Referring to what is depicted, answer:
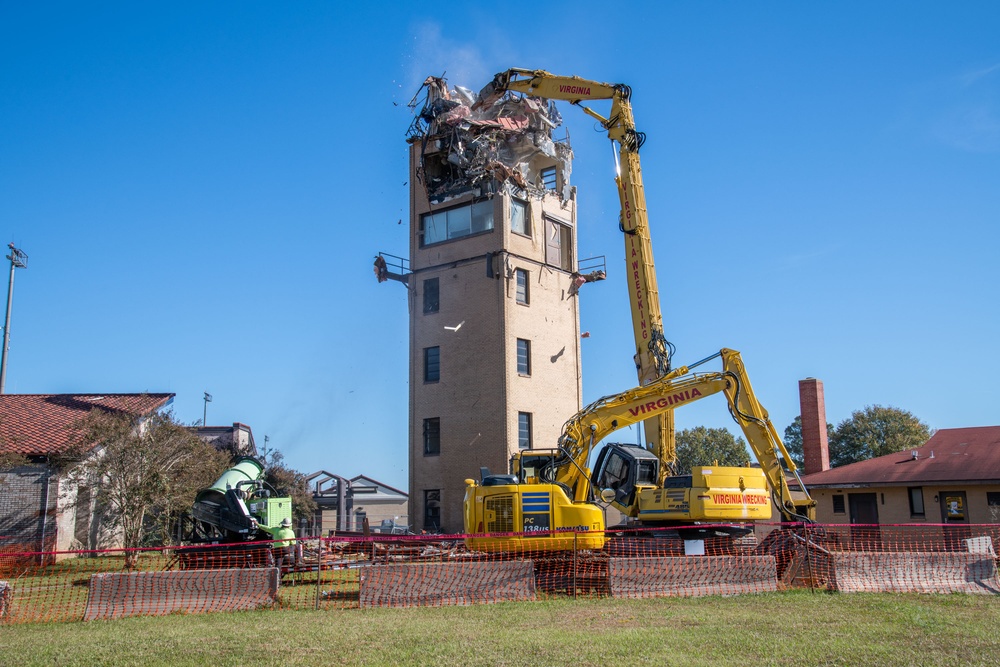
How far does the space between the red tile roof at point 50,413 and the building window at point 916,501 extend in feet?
85.1

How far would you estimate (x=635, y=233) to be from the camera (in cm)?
2283

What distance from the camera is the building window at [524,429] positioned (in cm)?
3369

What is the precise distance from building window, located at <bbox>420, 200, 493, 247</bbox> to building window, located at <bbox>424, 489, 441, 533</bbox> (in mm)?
Answer: 10565

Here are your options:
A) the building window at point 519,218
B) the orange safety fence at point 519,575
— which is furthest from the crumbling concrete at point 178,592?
the building window at point 519,218

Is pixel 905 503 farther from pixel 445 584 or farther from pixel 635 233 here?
pixel 445 584

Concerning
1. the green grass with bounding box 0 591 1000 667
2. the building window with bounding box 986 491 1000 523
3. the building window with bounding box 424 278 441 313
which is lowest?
the green grass with bounding box 0 591 1000 667

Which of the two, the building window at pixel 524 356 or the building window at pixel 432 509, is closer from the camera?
the building window at pixel 432 509

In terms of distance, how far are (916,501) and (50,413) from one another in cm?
2993

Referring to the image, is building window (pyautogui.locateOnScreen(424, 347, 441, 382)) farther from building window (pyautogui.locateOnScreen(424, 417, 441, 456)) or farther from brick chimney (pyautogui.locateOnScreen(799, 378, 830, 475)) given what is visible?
brick chimney (pyautogui.locateOnScreen(799, 378, 830, 475))

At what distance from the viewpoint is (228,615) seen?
43.1 feet

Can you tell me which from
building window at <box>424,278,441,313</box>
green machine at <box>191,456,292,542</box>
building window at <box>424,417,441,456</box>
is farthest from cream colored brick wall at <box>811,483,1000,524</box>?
green machine at <box>191,456,292,542</box>

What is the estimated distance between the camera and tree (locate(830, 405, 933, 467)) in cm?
5775

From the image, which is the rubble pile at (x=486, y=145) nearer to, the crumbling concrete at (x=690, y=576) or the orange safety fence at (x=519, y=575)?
the orange safety fence at (x=519, y=575)

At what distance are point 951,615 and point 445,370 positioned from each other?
79.9ft
